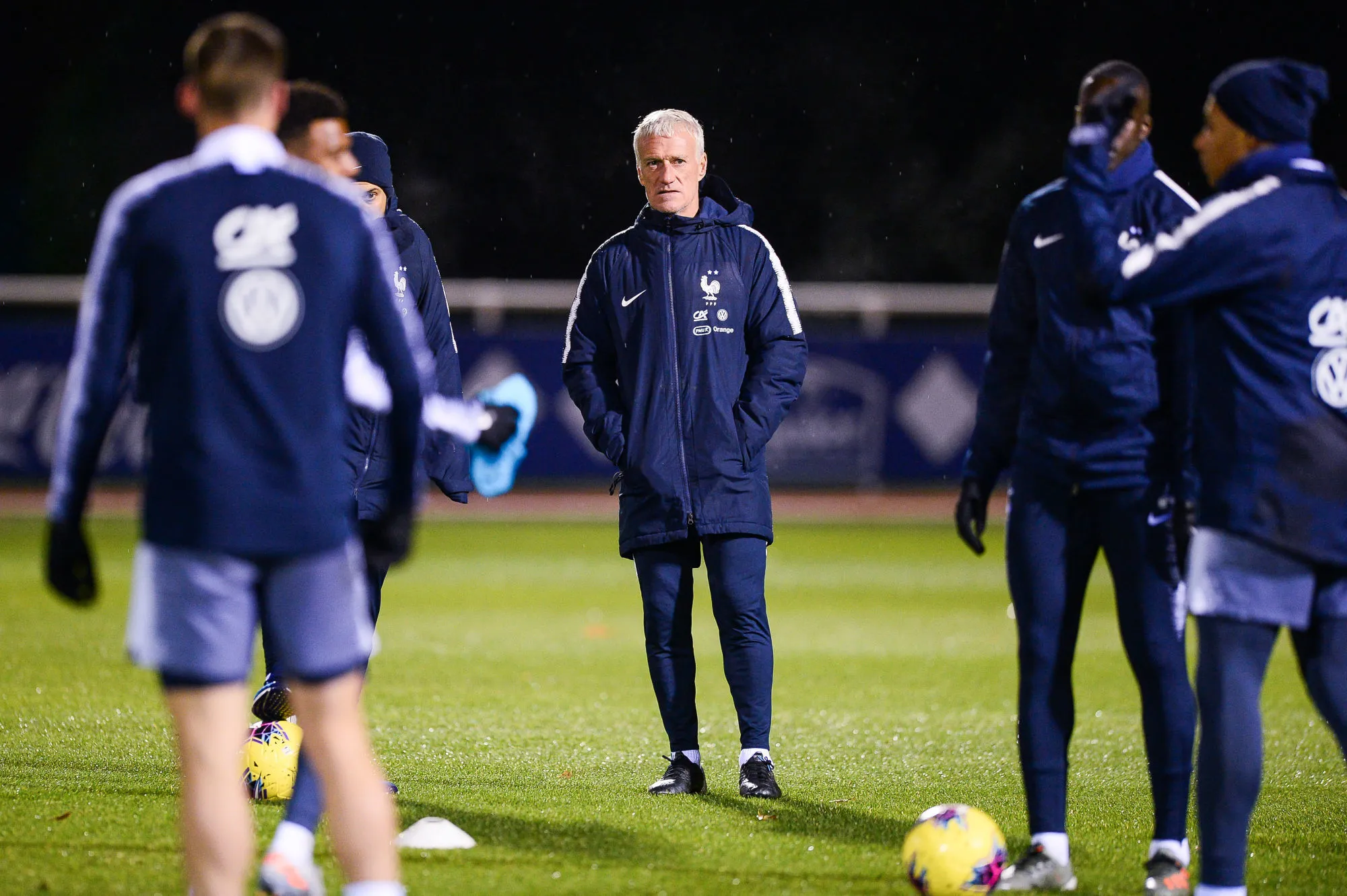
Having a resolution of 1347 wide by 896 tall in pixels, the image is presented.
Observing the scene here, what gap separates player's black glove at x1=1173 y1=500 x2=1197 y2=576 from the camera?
4.09 metres

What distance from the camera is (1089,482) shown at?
13.8 ft

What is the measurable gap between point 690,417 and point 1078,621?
5.82 ft

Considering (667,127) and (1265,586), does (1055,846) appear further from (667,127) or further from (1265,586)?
(667,127)

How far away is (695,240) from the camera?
5.72m

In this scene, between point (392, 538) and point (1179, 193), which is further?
point (1179, 193)

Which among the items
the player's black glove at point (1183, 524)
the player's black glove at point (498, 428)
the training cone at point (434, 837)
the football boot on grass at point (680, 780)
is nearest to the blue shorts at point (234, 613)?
the player's black glove at point (498, 428)

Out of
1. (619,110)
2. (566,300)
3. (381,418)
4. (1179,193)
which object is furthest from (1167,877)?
(619,110)

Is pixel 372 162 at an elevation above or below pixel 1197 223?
above

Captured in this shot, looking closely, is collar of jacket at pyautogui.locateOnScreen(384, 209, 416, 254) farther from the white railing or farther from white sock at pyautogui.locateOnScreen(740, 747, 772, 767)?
the white railing

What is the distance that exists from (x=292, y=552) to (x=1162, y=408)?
7.96 feet

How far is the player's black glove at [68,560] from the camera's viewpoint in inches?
125

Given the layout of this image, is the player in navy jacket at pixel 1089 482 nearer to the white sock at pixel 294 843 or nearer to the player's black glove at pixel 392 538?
the player's black glove at pixel 392 538

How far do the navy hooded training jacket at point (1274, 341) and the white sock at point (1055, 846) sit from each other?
1.05m

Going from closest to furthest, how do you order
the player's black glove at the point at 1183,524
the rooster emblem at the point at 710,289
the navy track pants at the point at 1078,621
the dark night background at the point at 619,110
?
the player's black glove at the point at 1183,524 → the navy track pants at the point at 1078,621 → the rooster emblem at the point at 710,289 → the dark night background at the point at 619,110
